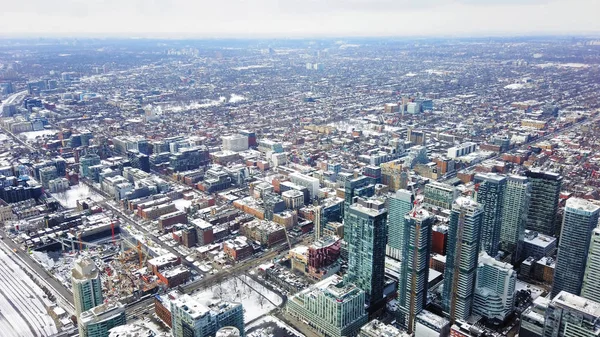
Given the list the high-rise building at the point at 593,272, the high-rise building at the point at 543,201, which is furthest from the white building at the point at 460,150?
the high-rise building at the point at 593,272

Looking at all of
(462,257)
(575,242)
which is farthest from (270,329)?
(575,242)

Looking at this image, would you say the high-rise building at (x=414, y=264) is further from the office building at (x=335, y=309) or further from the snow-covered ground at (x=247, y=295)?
the snow-covered ground at (x=247, y=295)

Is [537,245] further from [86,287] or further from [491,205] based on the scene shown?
[86,287]

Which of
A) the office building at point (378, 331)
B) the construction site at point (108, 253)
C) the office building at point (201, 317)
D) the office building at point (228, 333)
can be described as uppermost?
the office building at point (228, 333)

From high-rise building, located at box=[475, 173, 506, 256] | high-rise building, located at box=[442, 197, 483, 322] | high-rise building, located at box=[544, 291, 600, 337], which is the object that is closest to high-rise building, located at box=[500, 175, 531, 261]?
high-rise building, located at box=[475, 173, 506, 256]

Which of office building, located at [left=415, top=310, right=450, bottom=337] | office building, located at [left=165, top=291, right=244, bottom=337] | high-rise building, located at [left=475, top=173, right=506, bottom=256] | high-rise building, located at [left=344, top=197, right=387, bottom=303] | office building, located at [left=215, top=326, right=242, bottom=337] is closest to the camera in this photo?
office building, located at [left=215, top=326, right=242, bottom=337]

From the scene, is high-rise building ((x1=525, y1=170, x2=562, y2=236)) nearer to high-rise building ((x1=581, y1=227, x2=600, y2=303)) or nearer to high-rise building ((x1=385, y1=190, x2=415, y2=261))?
high-rise building ((x1=385, y1=190, x2=415, y2=261))

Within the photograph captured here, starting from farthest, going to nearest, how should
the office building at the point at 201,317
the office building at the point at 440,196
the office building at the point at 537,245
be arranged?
1. the office building at the point at 440,196
2. the office building at the point at 537,245
3. the office building at the point at 201,317

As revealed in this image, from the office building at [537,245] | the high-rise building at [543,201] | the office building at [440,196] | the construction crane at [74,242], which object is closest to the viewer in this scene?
the office building at [537,245]
